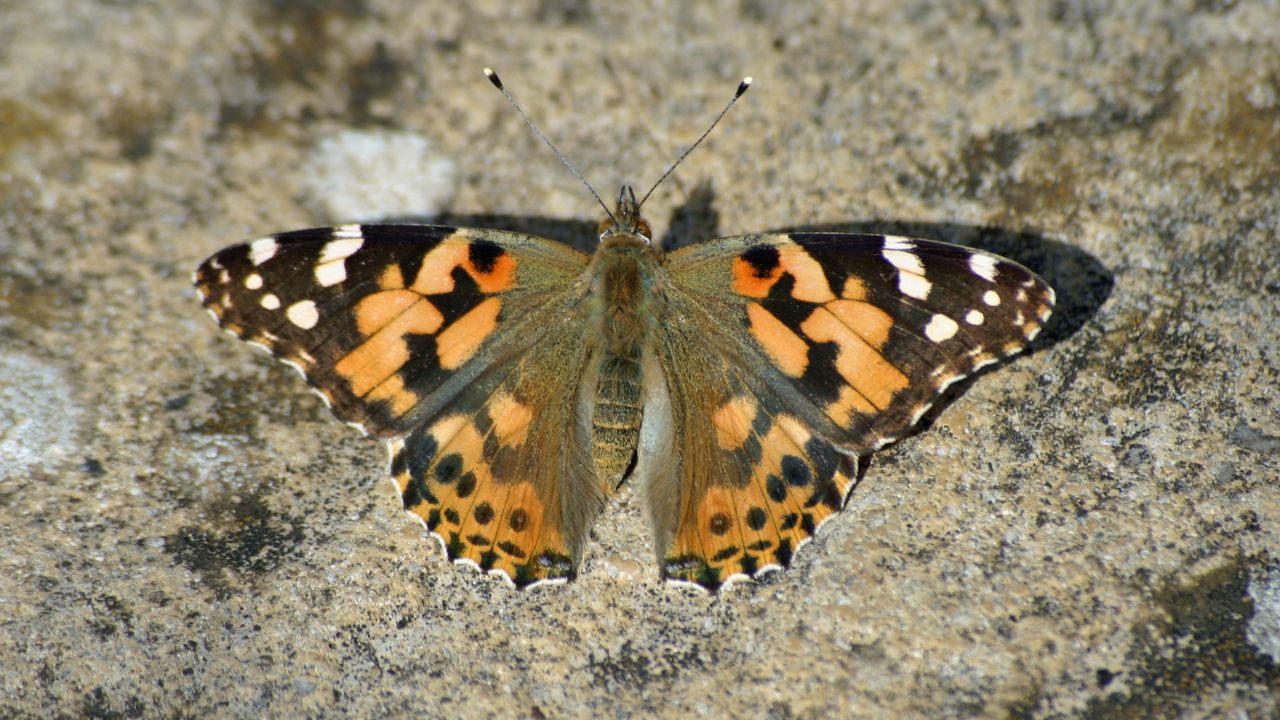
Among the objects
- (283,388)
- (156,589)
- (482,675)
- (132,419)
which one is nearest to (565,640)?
(482,675)

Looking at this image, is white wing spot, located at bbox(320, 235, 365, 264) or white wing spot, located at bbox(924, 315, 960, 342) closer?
white wing spot, located at bbox(924, 315, 960, 342)

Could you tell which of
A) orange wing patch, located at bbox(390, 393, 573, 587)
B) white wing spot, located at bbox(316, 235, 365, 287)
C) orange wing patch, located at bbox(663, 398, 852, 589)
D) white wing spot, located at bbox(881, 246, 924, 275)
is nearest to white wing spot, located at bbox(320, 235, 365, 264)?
white wing spot, located at bbox(316, 235, 365, 287)

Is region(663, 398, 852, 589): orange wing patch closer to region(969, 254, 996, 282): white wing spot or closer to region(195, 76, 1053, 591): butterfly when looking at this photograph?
region(195, 76, 1053, 591): butterfly

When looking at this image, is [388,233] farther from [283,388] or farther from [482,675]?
[482,675]

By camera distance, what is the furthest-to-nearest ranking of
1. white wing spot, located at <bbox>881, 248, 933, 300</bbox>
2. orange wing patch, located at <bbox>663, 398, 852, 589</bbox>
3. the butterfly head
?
the butterfly head
white wing spot, located at <bbox>881, 248, 933, 300</bbox>
orange wing patch, located at <bbox>663, 398, 852, 589</bbox>

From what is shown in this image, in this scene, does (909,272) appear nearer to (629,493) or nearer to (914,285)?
(914,285)

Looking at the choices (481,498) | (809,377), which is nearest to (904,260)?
(809,377)

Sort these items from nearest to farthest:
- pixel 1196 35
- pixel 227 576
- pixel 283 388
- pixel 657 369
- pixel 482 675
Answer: pixel 482 675 < pixel 227 576 < pixel 657 369 < pixel 283 388 < pixel 1196 35
